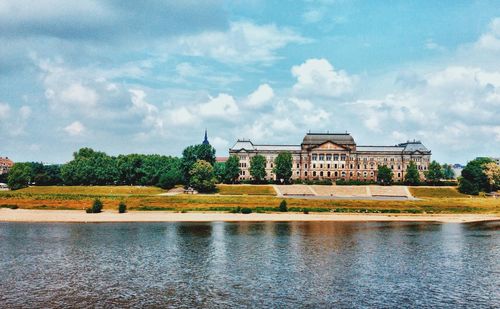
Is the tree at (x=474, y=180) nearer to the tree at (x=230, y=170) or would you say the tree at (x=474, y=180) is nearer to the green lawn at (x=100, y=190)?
the tree at (x=230, y=170)

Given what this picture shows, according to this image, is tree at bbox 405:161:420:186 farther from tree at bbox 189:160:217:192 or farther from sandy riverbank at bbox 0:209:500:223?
tree at bbox 189:160:217:192

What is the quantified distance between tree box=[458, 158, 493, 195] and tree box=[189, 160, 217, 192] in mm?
70027

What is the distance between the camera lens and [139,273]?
1628 inches

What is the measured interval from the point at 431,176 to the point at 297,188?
159 ft

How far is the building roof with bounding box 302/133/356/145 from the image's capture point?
183375mm

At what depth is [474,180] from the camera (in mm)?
136375

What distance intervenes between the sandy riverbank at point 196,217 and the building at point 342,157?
84.5 meters

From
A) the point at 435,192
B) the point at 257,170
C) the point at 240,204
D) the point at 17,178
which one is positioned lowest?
the point at 240,204

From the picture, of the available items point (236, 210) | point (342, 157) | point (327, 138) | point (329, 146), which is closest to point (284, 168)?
point (329, 146)

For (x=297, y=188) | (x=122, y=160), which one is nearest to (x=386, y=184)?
(x=297, y=188)

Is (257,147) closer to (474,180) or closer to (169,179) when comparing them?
(169,179)

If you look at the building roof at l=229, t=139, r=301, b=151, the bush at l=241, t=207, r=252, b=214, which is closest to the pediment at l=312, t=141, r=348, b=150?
the building roof at l=229, t=139, r=301, b=151

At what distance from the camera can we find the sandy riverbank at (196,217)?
8398 cm

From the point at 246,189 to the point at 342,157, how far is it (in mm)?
56262
